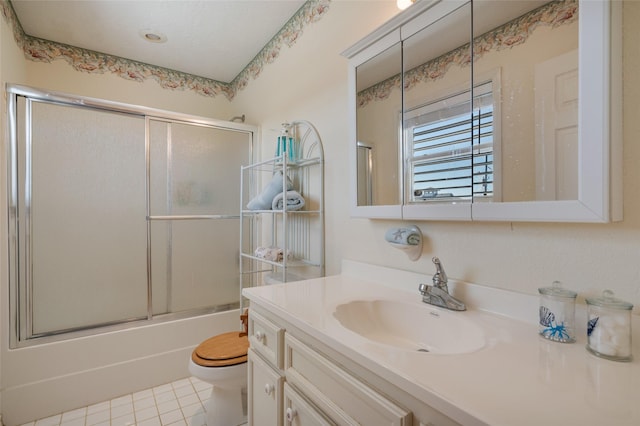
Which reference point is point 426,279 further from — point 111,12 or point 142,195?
point 111,12

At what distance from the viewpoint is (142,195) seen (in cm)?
210

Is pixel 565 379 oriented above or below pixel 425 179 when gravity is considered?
below

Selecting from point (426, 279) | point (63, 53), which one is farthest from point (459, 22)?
point (63, 53)

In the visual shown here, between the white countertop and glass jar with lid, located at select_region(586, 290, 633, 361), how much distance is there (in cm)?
2

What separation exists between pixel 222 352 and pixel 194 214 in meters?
1.11

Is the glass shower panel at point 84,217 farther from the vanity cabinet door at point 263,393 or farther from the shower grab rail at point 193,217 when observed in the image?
the vanity cabinet door at point 263,393

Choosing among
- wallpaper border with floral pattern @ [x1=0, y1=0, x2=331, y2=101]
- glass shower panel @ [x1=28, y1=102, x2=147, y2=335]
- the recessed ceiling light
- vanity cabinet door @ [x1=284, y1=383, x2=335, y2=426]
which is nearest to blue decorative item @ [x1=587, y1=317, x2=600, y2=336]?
vanity cabinet door @ [x1=284, y1=383, x2=335, y2=426]

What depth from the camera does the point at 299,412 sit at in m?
0.90

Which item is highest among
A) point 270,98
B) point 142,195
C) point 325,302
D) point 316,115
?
point 270,98

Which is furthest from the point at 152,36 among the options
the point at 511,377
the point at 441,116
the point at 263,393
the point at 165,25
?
the point at 511,377

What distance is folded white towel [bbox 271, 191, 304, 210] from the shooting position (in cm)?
170

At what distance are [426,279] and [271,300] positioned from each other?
57cm

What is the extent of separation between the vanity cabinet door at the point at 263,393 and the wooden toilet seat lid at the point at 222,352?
37 centimetres

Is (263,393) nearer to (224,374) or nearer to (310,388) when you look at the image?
(310,388)
